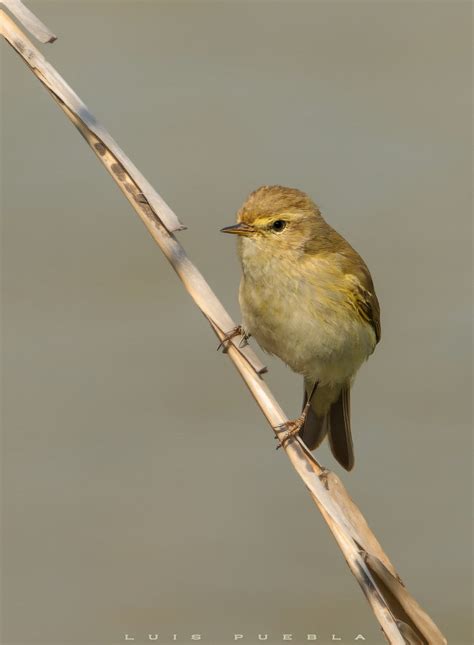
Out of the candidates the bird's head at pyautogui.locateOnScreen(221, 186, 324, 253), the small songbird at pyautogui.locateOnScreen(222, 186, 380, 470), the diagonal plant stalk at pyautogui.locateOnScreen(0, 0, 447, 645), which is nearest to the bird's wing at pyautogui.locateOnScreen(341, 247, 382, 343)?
the small songbird at pyautogui.locateOnScreen(222, 186, 380, 470)

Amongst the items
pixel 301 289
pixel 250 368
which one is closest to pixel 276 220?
pixel 301 289

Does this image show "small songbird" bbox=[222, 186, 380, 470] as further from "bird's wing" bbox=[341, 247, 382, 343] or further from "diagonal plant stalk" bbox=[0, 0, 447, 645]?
"diagonal plant stalk" bbox=[0, 0, 447, 645]

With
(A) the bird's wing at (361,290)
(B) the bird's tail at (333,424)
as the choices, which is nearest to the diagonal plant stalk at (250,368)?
(A) the bird's wing at (361,290)

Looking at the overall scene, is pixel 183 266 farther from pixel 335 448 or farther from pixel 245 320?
pixel 335 448

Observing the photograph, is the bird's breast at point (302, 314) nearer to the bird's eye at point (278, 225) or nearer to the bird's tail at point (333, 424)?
the bird's eye at point (278, 225)

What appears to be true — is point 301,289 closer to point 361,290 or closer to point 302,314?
point 302,314

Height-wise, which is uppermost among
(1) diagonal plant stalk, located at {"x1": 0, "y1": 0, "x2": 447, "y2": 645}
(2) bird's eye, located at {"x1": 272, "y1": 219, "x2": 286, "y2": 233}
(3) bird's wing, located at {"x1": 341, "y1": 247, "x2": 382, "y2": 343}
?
(2) bird's eye, located at {"x1": 272, "y1": 219, "x2": 286, "y2": 233}
